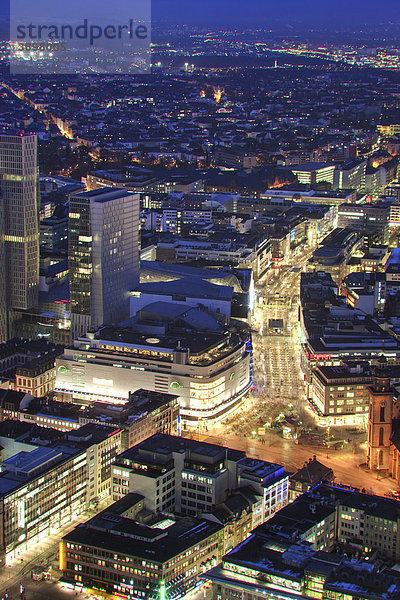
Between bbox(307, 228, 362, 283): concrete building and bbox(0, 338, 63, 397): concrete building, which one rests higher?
bbox(307, 228, 362, 283): concrete building

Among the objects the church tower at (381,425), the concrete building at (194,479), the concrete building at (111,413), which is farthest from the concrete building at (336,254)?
the concrete building at (194,479)

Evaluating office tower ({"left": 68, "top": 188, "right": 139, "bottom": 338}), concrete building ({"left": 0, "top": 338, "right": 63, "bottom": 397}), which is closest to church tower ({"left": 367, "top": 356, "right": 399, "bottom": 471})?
concrete building ({"left": 0, "top": 338, "right": 63, "bottom": 397})

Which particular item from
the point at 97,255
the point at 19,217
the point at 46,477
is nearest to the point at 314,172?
the point at 97,255

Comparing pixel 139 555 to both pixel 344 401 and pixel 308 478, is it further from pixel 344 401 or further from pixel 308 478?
pixel 344 401

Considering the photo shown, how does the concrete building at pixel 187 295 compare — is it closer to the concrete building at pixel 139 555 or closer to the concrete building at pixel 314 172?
the concrete building at pixel 139 555

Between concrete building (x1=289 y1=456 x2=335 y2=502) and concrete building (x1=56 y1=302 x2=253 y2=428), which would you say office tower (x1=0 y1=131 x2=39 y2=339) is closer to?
A: concrete building (x1=56 y1=302 x2=253 y2=428)

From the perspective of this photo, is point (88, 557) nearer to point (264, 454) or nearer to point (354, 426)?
point (264, 454)
